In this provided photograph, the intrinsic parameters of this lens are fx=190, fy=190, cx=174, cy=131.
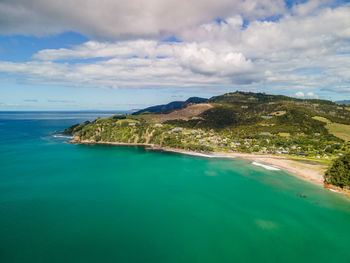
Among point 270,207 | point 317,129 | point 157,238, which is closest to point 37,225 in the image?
point 157,238

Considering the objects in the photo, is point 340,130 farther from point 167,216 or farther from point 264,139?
point 167,216

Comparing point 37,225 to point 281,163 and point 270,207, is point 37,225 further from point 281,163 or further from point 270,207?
point 281,163

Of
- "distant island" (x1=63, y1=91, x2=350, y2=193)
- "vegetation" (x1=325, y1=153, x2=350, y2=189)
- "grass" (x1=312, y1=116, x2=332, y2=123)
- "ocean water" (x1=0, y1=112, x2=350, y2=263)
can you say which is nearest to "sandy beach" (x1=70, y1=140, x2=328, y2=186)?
"distant island" (x1=63, y1=91, x2=350, y2=193)

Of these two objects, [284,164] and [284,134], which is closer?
[284,164]

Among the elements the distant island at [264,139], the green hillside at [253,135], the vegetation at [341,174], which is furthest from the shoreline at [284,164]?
the green hillside at [253,135]

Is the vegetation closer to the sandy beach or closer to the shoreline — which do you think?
the shoreline

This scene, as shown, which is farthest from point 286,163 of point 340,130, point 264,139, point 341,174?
point 340,130

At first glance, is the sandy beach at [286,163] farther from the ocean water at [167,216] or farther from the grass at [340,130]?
the grass at [340,130]
